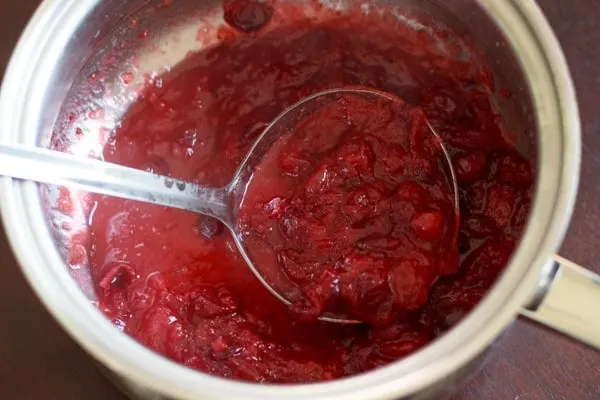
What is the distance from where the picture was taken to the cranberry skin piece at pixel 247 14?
121 cm

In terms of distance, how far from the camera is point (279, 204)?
1124 mm

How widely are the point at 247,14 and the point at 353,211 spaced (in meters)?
0.42

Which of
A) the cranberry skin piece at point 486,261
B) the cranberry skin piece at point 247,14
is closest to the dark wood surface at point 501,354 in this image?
the cranberry skin piece at point 486,261

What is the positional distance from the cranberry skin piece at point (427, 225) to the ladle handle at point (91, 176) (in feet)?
1.09

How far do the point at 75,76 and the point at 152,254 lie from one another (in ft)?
0.98

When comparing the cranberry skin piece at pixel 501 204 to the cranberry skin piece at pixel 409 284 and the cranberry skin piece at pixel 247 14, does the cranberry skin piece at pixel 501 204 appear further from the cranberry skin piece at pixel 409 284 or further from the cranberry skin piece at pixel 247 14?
the cranberry skin piece at pixel 247 14

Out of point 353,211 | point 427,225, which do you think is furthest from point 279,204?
point 427,225

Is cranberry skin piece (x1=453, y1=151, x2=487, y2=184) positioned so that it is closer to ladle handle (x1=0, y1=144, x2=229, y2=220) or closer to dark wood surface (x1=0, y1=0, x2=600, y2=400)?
dark wood surface (x1=0, y1=0, x2=600, y2=400)

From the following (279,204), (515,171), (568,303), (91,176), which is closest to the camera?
(568,303)

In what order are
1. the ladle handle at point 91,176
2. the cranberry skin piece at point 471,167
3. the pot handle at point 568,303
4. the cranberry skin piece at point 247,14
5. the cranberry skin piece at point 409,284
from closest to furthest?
the pot handle at point 568,303 → the ladle handle at point 91,176 → the cranberry skin piece at point 409,284 → the cranberry skin piece at point 471,167 → the cranberry skin piece at point 247,14

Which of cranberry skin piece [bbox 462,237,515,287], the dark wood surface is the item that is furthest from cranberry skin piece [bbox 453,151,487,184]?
the dark wood surface

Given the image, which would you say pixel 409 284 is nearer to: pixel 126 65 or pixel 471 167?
pixel 471 167

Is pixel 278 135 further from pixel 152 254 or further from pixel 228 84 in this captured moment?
pixel 152 254

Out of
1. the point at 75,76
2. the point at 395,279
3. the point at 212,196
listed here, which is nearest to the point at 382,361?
the point at 395,279
